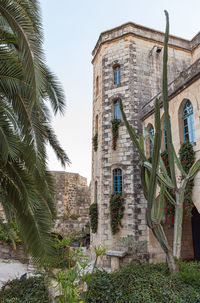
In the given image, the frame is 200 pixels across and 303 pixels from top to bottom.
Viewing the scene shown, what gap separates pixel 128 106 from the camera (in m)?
10.4

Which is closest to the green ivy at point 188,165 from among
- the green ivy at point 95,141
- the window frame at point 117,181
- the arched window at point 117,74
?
the window frame at point 117,181

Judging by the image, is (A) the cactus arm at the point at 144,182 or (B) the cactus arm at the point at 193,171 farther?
(A) the cactus arm at the point at 144,182

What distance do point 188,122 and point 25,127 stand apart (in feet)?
17.9

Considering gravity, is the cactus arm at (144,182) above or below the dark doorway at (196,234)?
above

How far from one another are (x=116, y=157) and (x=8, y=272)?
20.0 ft

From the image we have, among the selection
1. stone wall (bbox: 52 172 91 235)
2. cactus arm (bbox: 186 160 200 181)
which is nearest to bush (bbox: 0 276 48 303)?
cactus arm (bbox: 186 160 200 181)

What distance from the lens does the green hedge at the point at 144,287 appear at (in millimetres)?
4258

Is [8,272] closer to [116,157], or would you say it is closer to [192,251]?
[116,157]

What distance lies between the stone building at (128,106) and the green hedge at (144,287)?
4.16m

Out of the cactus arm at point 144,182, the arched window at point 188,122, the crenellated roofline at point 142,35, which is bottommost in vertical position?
the cactus arm at point 144,182

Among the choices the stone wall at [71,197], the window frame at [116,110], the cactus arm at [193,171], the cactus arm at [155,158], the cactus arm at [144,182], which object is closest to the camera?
the cactus arm at [155,158]

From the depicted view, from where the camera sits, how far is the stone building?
9266 millimetres

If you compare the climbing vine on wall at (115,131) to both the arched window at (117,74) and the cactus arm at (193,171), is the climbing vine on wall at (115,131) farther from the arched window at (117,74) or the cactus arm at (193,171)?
the cactus arm at (193,171)

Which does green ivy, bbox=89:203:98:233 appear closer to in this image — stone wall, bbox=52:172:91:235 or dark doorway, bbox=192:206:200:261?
dark doorway, bbox=192:206:200:261
